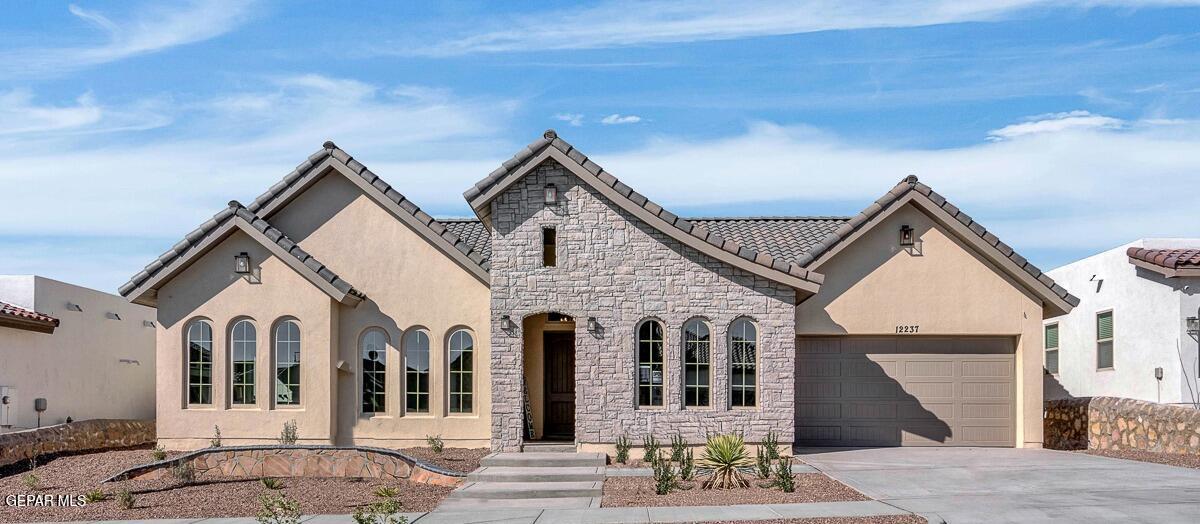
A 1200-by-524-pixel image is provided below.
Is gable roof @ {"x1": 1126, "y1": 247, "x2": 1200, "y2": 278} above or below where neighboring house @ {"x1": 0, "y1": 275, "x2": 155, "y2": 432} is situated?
above

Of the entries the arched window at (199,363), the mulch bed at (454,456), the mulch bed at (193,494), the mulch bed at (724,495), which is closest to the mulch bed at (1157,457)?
the mulch bed at (724,495)

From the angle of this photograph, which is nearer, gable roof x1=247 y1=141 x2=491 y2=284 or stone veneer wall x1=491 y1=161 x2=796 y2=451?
stone veneer wall x1=491 y1=161 x2=796 y2=451

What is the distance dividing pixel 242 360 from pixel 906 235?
12559mm

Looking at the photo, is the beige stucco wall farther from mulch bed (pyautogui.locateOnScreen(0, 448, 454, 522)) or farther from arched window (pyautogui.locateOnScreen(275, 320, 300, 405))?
arched window (pyautogui.locateOnScreen(275, 320, 300, 405))

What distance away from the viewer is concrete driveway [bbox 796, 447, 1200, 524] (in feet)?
43.5

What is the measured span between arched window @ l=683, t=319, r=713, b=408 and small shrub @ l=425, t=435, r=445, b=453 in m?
4.59

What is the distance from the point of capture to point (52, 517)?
14547mm

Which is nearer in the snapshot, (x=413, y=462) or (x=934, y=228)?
(x=413, y=462)

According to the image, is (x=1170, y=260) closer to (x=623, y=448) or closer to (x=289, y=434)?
(x=623, y=448)

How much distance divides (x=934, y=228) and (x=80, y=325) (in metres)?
18.7

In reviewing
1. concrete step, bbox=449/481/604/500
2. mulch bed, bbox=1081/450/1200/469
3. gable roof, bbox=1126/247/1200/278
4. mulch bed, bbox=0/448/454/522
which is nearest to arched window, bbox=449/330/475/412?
mulch bed, bbox=0/448/454/522


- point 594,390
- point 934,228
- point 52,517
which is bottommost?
point 52,517

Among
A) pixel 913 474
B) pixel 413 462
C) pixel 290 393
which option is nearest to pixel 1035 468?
pixel 913 474

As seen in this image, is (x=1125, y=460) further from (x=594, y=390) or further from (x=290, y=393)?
(x=290, y=393)
